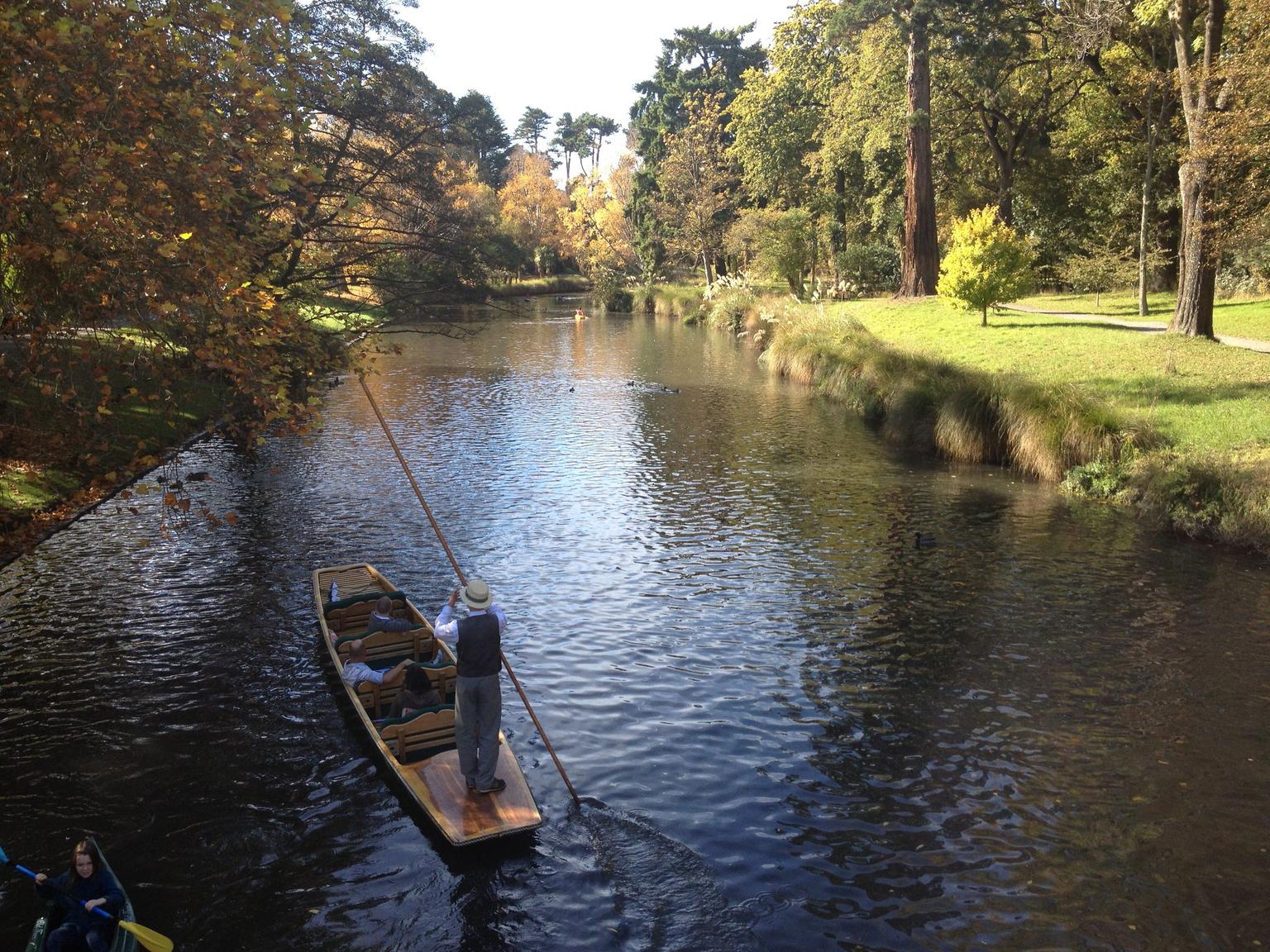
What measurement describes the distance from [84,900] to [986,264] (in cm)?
2870

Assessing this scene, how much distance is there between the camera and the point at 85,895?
6902 mm

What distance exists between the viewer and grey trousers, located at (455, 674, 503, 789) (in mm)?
8711

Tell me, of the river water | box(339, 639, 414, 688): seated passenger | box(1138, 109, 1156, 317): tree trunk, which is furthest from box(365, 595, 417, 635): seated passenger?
box(1138, 109, 1156, 317): tree trunk

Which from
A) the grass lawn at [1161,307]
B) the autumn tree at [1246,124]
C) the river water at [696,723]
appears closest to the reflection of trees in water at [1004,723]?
the river water at [696,723]

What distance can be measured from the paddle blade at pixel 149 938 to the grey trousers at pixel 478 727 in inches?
110

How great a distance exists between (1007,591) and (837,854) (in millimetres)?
7271

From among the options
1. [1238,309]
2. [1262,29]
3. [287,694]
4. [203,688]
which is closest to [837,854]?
[287,694]

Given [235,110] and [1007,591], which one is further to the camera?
[1007,591]

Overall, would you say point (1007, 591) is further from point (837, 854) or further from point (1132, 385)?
point (1132, 385)

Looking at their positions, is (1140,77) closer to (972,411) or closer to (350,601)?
(972,411)

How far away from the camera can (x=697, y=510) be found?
18.5 meters

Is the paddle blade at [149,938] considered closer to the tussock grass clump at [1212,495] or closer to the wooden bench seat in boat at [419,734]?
the wooden bench seat in boat at [419,734]

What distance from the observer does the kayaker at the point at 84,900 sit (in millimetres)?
6699

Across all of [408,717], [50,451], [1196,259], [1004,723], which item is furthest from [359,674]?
[1196,259]
